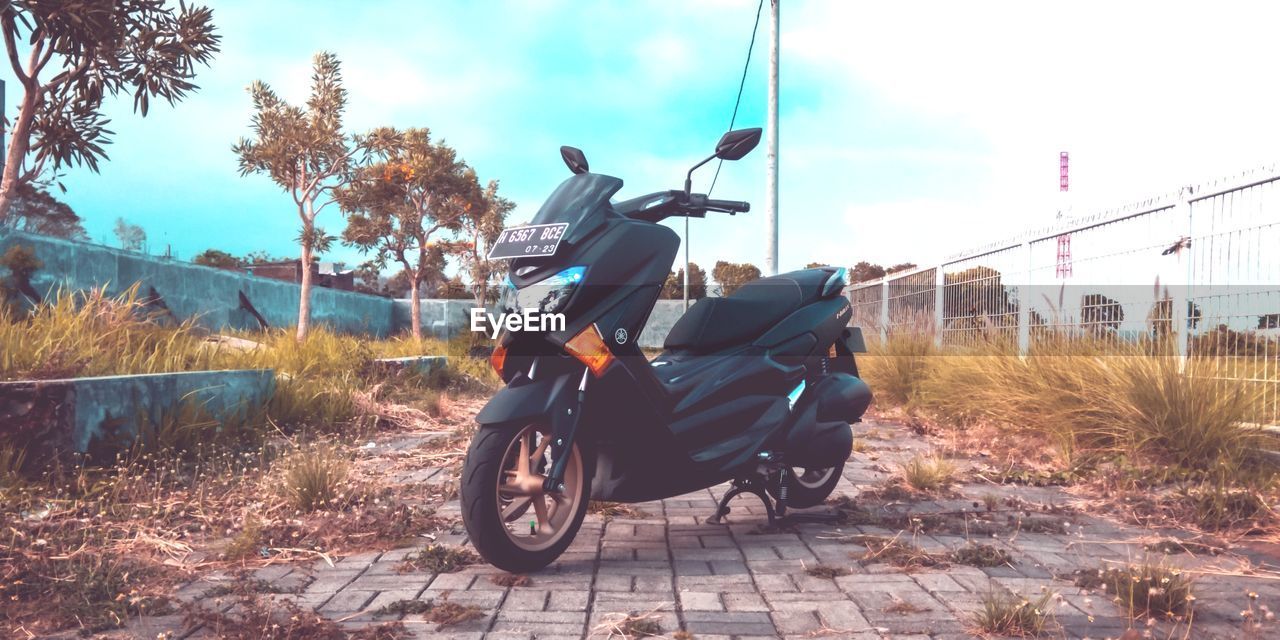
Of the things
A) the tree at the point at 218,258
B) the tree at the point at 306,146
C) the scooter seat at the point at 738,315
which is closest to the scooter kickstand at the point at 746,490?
the scooter seat at the point at 738,315

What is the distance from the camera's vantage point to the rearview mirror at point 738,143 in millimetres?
3326

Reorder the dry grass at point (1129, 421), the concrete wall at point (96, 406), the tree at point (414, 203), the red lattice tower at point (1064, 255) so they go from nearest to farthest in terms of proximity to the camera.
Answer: the concrete wall at point (96, 406) < the dry grass at point (1129, 421) < the red lattice tower at point (1064, 255) < the tree at point (414, 203)

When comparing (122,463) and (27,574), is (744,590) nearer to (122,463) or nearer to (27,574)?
(27,574)

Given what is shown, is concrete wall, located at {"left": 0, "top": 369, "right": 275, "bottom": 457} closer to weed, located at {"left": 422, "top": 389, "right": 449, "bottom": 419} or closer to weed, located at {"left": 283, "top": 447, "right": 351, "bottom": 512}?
weed, located at {"left": 283, "top": 447, "right": 351, "bottom": 512}

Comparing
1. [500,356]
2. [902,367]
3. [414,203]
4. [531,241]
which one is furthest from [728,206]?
[414,203]

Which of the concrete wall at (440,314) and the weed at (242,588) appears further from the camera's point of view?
the concrete wall at (440,314)

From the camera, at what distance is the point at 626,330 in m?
3.17

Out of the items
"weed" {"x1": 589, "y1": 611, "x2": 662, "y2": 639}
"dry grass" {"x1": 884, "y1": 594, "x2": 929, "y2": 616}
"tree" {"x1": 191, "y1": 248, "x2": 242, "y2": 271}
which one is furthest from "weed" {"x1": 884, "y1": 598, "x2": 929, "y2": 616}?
"tree" {"x1": 191, "y1": 248, "x2": 242, "y2": 271}

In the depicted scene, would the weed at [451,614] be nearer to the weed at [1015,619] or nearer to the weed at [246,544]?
the weed at [246,544]

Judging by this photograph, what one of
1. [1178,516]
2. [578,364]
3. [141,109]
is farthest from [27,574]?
[141,109]

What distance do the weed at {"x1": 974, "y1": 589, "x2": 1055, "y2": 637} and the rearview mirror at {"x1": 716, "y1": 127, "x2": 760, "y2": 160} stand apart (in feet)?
5.76

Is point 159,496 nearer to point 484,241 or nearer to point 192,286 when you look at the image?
point 192,286

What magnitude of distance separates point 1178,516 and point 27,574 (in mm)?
4560

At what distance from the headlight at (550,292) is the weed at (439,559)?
0.94m
